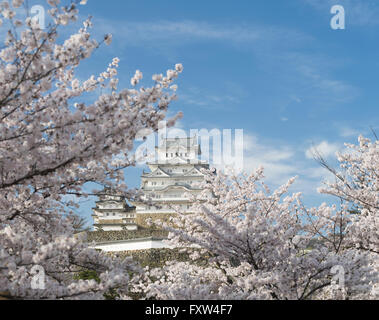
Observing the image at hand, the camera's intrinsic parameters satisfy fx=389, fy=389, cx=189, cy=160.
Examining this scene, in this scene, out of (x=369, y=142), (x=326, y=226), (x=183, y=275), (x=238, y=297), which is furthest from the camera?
(x=369, y=142)

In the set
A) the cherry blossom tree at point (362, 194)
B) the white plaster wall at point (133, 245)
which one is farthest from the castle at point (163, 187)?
the cherry blossom tree at point (362, 194)

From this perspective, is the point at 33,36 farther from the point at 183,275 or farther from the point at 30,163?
the point at 183,275

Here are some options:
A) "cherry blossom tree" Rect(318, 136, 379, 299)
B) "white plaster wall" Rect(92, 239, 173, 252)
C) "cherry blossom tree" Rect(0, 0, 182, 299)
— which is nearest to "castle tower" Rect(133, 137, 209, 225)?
"white plaster wall" Rect(92, 239, 173, 252)

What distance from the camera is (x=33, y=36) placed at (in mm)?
4895

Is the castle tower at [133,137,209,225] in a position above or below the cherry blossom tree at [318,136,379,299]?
above

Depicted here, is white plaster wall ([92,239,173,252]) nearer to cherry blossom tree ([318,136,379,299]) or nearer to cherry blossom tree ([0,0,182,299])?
cherry blossom tree ([318,136,379,299])

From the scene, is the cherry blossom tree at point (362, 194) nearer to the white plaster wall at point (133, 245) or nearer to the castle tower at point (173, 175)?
the white plaster wall at point (133, 245)

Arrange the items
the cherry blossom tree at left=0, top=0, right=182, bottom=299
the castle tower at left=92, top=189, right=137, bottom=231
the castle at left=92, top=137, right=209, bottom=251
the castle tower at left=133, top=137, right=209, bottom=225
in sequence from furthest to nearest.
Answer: the castle tower at left=92, top=189, right=137, bottom=231 → the castle tower at left=133, top=137, right=209, bottom=225 → the castle at left=92, top=137, right=209, bottom=251 → the cherry blossom tree at left=0, top=0, right=182, bottom=299

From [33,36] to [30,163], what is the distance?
161 cm

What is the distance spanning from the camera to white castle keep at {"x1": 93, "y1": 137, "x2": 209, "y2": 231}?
1432 inches

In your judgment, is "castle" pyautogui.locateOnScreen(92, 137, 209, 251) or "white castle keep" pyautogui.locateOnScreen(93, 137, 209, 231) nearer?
"castle" pyautogui.locateOnScreen(92, 137, 209, 251)

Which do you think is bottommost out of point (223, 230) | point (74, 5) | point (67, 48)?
point (223, 230)

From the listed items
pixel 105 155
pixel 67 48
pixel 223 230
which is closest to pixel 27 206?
pixel 105 155

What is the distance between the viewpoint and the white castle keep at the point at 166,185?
36.4 metres
